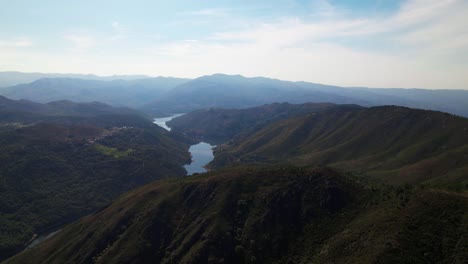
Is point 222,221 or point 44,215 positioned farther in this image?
point 44,215

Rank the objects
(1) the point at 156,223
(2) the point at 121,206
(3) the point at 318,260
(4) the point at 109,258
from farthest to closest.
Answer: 1. (2) the point at 121,206
2. (1) the point at 156,223
3. (4) the point at 109,258
4. (3) the point at 318,260

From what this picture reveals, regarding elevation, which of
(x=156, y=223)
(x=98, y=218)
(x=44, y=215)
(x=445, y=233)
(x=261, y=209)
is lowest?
(x=44, y=215)

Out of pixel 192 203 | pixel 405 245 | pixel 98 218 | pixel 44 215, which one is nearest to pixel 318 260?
pixel 405 245

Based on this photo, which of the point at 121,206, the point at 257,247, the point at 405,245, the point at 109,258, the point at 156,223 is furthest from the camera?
the point at 121,206

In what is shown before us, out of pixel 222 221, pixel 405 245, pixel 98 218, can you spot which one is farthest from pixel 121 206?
pixel 405 245

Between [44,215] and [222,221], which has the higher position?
[222,221]

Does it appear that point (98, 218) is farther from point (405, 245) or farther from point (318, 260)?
point (405, 245)

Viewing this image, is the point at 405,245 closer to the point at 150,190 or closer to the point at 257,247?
the point at 257,247
